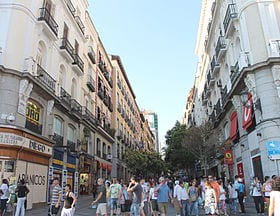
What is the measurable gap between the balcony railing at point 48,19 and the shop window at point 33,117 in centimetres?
546

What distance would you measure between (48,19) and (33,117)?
682 centimetres

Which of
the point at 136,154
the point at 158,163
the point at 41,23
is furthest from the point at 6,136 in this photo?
the point at 158,163

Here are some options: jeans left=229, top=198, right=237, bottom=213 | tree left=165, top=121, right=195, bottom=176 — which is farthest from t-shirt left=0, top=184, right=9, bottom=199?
tree left=165, top=121, right=195, bottom=176

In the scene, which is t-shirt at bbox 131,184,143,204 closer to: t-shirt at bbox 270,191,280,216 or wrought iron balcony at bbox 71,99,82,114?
t-shirt at bbox 270,191,280,216

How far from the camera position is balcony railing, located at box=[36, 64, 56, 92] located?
17.9 meters

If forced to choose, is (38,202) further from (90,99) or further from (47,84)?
(90,99)

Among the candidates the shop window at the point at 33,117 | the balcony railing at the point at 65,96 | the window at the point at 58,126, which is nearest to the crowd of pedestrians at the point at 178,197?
the shop window at the point at 33,117

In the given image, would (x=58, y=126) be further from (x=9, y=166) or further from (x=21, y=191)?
(x=21, y=191)

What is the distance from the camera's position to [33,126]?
17.4 m

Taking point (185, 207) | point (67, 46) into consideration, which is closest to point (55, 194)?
point (185, 207)

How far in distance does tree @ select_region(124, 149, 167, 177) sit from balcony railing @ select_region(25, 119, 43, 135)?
20.6 meters

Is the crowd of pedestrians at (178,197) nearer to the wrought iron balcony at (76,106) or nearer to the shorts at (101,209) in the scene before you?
the shorts at (101,209)

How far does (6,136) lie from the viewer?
47.1ft

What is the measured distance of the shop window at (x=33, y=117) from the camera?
55.5 feet
